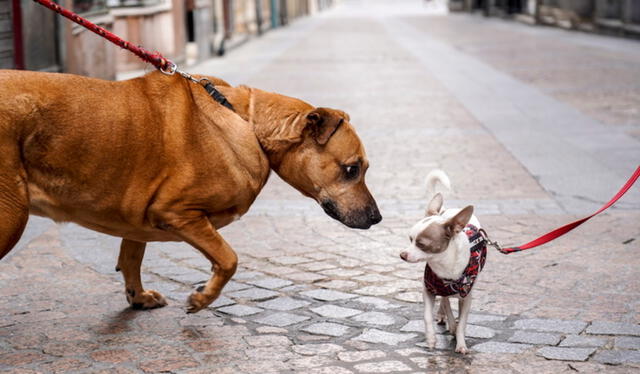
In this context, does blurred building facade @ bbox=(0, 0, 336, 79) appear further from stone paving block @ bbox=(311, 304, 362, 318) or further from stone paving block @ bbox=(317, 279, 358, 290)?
stone paving block @ bbox=(311, 304, 362, 318)

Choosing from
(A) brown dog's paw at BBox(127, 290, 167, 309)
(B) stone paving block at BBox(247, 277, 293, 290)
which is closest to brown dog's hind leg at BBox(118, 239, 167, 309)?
(A) brown dog's paw at BBox(127, 290, 167, 309)

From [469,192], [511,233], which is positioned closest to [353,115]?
[469,192]

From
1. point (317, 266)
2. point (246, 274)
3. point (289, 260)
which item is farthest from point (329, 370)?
point (289, 260)

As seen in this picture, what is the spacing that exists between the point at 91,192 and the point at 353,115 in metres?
8.66

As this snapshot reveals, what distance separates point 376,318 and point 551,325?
2.70 feet

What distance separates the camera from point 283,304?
5141 millimetres

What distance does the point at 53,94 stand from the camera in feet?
13.8

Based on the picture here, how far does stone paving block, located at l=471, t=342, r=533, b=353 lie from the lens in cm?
439

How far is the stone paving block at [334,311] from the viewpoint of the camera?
4.93 m

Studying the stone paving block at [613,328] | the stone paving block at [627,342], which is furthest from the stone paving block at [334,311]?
the stone paving block at [627,342]

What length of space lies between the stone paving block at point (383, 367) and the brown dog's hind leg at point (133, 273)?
1.32 m

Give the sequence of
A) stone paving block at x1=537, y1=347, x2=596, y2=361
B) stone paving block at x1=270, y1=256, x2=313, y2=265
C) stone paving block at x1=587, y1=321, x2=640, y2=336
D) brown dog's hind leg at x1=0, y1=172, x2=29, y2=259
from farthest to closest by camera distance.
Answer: stone paving block at x1=270, y1=256, x2=313, y2=265, stone paving block at x1=587, y1=321, x2=640, y2=336, stone paving block at x1=537, y1=347, x2=596, y2=361, brown dog's hind leg at x1=0, y1=172, x2=29, y2=259

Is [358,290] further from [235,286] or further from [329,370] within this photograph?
[329,370]

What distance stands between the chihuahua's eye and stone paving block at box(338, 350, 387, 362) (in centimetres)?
77
